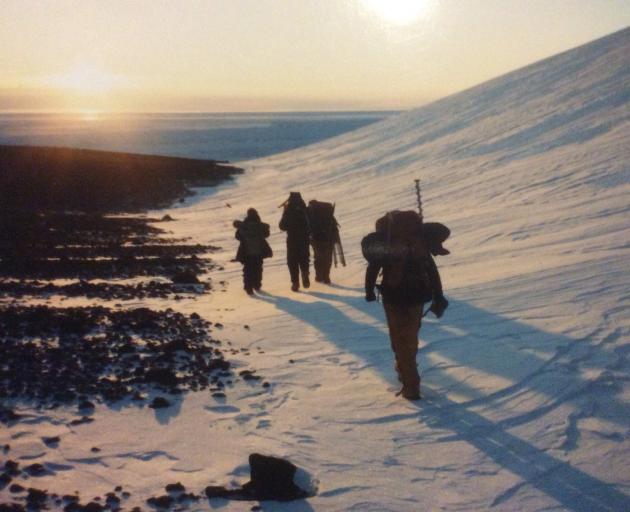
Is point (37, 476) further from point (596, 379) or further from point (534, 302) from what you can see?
point (534, 302)

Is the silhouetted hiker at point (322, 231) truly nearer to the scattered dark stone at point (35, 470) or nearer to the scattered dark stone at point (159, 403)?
the scattered dark stone at point (159, 403)

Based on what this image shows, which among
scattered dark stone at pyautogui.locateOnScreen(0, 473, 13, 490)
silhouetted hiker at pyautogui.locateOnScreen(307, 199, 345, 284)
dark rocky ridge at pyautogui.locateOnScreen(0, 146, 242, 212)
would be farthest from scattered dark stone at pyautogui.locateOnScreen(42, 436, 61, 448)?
dark rocky ridge at pyautogui.locateOnScreen(0, 146, 242, 212)

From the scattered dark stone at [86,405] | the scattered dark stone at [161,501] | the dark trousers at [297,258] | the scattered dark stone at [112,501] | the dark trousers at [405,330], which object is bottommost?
the scattered dark stone at [161,501]

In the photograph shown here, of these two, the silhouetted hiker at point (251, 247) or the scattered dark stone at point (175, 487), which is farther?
the silhouetted hiker at point (251, 247)

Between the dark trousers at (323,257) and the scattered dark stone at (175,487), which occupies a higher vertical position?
the dark trousers at (323,257)

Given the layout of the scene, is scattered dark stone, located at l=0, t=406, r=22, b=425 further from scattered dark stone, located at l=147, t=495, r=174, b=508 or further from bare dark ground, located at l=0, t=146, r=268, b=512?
scattered dark stone, located at l=147, t=495, r=174, b=508

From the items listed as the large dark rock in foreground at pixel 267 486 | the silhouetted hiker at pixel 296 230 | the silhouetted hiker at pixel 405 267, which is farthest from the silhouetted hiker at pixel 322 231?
the large dark rock in foreground at pixel 267 486

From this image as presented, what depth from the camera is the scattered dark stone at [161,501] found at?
15.1 ft

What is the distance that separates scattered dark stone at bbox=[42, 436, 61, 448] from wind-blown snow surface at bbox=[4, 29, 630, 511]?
11cm

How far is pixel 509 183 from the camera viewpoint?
2088 centimetres

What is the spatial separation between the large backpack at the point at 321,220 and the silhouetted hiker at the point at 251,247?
901 mm

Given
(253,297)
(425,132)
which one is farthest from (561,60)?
(253,297)

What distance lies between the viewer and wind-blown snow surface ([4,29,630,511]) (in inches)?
194

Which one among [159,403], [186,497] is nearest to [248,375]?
[159,403]
